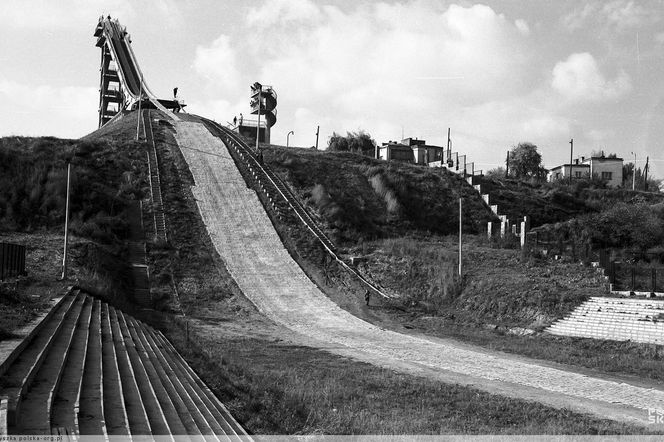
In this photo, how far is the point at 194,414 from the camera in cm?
965

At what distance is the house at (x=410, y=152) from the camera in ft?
265

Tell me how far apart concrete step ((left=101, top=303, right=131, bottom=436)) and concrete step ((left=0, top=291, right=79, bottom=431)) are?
105 centimetres

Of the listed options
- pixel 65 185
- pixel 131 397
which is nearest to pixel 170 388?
pixel 131 397

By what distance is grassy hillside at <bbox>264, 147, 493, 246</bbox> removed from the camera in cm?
4303

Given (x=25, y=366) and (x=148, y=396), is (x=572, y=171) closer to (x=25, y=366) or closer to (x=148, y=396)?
(x=148, y=396)

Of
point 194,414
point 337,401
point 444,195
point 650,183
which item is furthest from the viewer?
point 650,183

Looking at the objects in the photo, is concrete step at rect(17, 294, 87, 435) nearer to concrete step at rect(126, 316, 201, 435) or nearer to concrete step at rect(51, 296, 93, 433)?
concrete step at rect(51, 296, 93, 433)

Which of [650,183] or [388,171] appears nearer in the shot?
[388,171]

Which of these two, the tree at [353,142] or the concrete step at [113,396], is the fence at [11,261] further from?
the tree at [353,142]

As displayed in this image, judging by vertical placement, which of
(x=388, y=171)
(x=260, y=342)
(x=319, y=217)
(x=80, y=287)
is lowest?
(x=260, y=342)

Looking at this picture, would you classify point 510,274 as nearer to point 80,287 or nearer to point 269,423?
point 80,287

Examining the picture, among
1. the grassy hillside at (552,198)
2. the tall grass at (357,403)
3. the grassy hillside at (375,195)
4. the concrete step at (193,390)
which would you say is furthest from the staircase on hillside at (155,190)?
the grassy hillside at (552,198)

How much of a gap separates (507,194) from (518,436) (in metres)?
44.2

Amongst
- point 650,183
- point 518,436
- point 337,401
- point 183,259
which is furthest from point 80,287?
point 650,183
